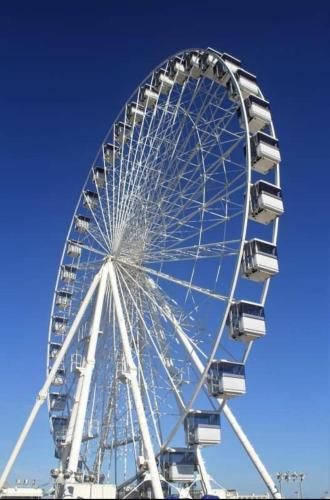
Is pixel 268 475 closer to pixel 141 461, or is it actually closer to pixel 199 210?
pixel 141 461

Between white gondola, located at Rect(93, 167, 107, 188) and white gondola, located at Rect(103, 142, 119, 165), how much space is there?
2.16 feet

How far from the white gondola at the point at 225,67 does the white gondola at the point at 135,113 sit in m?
6.97

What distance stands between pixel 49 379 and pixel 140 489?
18.9 ft

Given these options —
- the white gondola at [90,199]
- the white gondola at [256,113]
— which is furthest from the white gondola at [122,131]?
the white gondola at [256,113]

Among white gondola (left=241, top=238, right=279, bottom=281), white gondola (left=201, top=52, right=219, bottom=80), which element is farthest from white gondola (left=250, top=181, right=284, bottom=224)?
white gondola (left=201, top=52, right=219, bottom=80)

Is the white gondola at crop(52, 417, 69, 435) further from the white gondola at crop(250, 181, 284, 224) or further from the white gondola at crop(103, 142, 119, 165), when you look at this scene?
the white gondola at crop(250, 181, 284, 224)

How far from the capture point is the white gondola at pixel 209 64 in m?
24.1

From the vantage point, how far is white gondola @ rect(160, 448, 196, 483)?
21453mm

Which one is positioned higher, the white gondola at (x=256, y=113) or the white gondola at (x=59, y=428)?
the white gondola at (x=256, y=113)

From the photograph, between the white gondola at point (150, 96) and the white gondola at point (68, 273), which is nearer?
the white gondola at point (150, 96)

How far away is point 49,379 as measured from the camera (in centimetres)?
2345

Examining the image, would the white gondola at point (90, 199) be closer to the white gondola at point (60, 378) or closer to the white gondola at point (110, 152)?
the white gondola at point (110, 152)

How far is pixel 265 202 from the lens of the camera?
20.2 meters

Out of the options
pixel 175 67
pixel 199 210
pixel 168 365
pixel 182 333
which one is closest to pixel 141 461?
pixel 168 365
